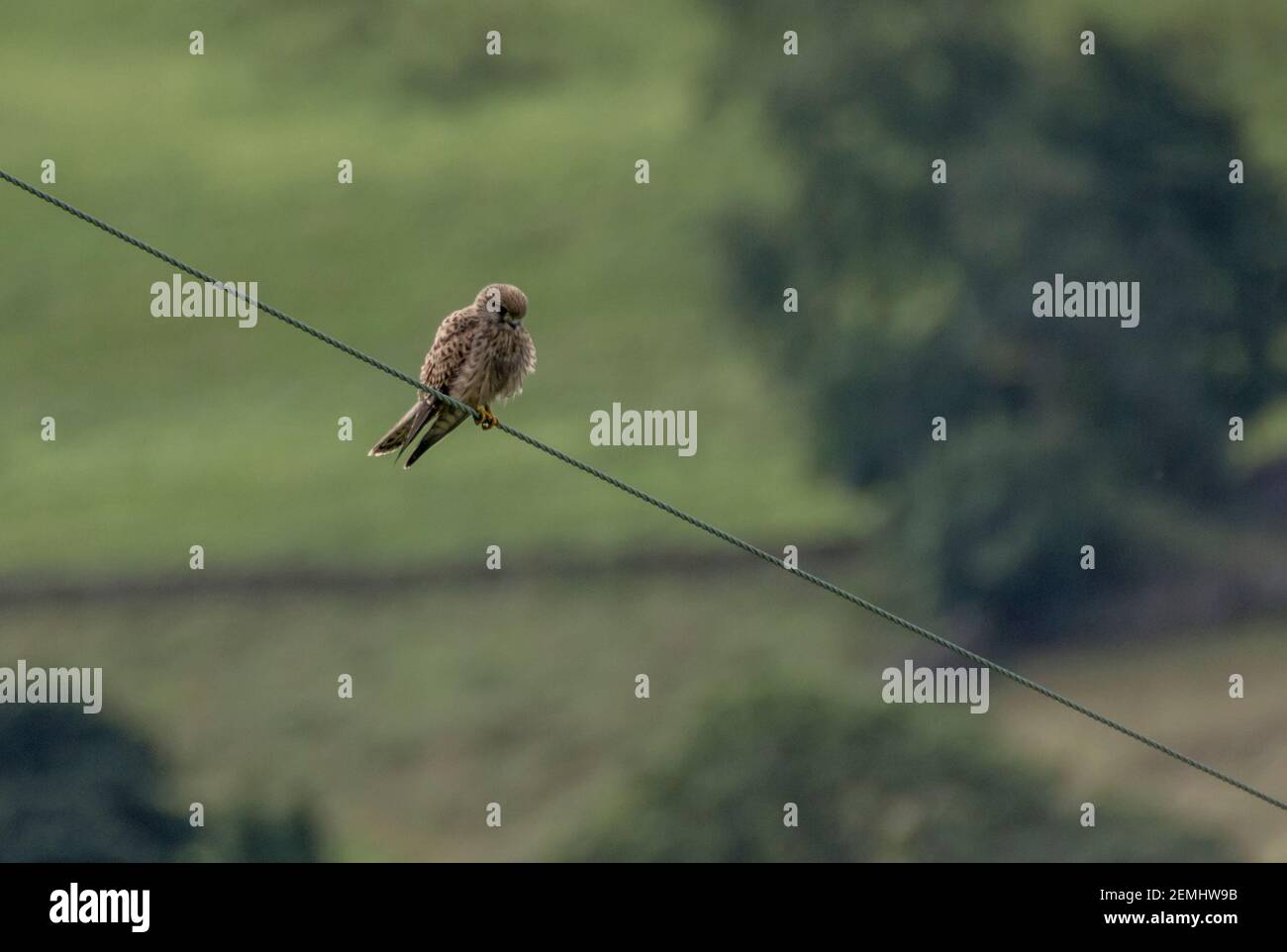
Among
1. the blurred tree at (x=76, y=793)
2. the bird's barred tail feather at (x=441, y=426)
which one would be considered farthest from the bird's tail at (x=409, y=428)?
→ the blurred tree at (x=76, y=793)

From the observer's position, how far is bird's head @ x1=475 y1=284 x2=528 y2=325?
60.5 feet

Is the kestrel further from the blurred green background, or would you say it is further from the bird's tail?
the blurred green background

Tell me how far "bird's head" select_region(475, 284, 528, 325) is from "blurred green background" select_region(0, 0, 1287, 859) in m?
32.5

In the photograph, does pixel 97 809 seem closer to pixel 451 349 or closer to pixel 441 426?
pixel 451 349

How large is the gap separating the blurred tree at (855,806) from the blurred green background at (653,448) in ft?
0.48

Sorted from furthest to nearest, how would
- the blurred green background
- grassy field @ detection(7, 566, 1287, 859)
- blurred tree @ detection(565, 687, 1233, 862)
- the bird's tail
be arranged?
grassy field @ detection(7, 566, 1287, 859), the blurred green background, blurred tree @ detection(565, 687, 1233, 862), the bird's tail

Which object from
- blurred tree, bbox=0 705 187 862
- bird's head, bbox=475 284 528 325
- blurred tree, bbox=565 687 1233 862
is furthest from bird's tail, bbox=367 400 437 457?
blurred tree, bbox=565 687 1233 862

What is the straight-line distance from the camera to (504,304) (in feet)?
60.5

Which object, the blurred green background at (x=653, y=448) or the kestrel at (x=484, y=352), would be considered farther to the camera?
the blurred green background at (x=653, y=448)

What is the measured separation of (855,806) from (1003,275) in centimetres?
2337

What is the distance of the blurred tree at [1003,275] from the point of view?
66.4m

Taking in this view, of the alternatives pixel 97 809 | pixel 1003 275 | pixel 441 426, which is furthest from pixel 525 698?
pixel 441 426

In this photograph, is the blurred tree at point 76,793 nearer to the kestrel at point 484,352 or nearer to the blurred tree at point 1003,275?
the blurred tree at point 1003,275
